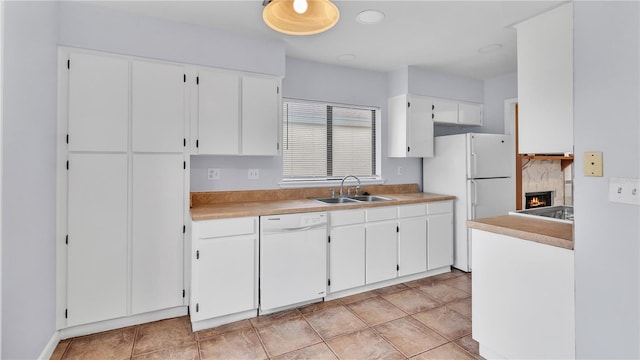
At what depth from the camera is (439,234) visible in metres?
3.65

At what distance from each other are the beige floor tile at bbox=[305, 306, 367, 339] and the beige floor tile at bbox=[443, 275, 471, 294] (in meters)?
1.26

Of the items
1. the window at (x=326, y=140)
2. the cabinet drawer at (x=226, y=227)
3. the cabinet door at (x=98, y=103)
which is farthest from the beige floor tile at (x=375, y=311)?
the cabinet door at (x=98, y=103)

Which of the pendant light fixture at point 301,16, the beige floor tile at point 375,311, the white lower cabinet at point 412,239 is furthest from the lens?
the white lower cabinet at point 412,239

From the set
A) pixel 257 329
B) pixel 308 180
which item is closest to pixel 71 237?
pixel 257 329

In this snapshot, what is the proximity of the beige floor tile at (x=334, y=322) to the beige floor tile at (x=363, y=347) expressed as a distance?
0.08 m

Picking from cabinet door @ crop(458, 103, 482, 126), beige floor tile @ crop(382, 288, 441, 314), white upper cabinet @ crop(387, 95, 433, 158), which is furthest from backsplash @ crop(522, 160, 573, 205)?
beige floor tile @ crop(382, 288, 441, 314)

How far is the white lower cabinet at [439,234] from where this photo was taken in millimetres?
3572

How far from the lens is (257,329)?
2488 millimetres

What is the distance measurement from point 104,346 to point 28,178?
1233 mm

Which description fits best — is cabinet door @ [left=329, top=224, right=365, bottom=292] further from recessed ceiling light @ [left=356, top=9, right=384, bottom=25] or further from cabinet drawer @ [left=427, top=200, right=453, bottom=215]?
recessed ceiling light @ [left=356, top=9, right=384, bottom=25]

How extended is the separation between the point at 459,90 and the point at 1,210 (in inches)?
175

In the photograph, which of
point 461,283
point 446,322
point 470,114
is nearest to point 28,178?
point 446,322

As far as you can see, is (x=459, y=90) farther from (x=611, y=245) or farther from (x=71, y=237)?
(x=71, y=237)

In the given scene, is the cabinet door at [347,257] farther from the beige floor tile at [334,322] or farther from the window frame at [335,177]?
the window frame at [335,177]
